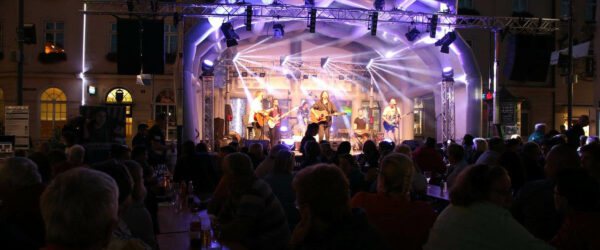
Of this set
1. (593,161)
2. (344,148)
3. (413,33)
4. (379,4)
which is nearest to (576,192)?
(593,161)

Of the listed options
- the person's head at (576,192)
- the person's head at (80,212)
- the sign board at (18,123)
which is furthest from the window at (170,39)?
the person's head at (80,212)

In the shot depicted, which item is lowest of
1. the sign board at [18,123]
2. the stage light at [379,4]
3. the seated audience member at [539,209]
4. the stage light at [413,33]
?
the seated audience member at [539,209]

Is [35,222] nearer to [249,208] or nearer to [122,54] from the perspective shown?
[249,208]

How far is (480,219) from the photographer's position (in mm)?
2385

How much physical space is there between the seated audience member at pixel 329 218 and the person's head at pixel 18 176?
72.9 inches

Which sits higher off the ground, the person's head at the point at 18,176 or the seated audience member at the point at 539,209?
the person's head at the point at 18,176

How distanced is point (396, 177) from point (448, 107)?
1341 centimetres

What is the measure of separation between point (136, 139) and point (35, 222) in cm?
605

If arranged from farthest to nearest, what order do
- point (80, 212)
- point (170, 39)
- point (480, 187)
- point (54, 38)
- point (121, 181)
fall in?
point (170, 39), point (54, 38), point (480, 187), point (121, 181), point (80, 212)

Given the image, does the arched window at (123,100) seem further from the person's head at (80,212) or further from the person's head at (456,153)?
the person's head at (80,212)

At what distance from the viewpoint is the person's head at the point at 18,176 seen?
9.87 ft

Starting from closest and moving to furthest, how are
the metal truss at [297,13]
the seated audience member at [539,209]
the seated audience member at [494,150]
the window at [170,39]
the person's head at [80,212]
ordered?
the person's head at [80,212], the seated audience member at [539,209], the seated audience member at [494,150], the metal truss at [297,13], the window at [170,39]

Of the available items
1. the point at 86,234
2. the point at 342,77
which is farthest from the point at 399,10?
the point at 86,234

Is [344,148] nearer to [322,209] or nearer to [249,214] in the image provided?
[249,214]
